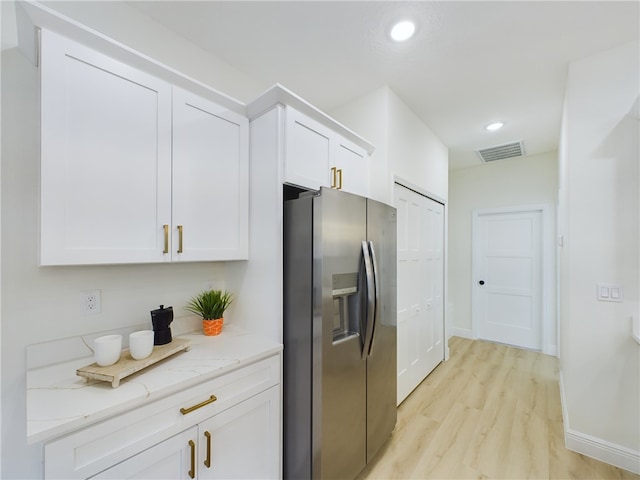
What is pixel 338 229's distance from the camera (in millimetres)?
1573

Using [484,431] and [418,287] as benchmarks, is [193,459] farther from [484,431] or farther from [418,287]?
[418,287]

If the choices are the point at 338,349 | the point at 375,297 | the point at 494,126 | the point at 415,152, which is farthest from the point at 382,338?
the point at 494,126

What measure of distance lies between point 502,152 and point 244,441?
4.50 meters

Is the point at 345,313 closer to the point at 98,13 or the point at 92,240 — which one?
the point at 92,240

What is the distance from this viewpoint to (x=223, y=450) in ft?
4.28

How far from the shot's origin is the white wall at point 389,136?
2.42m

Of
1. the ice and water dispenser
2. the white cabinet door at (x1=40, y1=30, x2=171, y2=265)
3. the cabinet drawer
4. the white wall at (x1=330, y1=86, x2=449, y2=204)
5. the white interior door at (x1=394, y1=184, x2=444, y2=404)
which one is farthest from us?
the white interior door at (x1=394, y1=184, x2=444, y2=404)

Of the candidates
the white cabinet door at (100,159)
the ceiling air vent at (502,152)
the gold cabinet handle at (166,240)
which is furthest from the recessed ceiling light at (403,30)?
the ceiling air vent at (502,152)

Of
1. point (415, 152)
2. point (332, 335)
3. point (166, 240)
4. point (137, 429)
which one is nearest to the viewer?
point (137, 429)

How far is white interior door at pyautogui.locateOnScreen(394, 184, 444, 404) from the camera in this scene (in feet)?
8.87

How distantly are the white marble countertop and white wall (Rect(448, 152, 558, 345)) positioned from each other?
3.89 meters

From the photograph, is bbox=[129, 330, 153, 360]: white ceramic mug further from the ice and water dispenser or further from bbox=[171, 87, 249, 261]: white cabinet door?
the ice and water dispenser

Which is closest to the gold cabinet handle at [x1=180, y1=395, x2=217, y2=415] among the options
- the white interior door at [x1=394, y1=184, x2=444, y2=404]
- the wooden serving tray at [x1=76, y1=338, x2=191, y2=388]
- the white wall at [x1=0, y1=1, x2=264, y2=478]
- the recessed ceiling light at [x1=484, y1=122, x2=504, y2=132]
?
the wooden serving tray at [x1=76, y1=338, x2=191, y2=388]

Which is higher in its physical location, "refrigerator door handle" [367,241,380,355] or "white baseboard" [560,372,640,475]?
"refrigerator door handle" [367,241,380,355]
